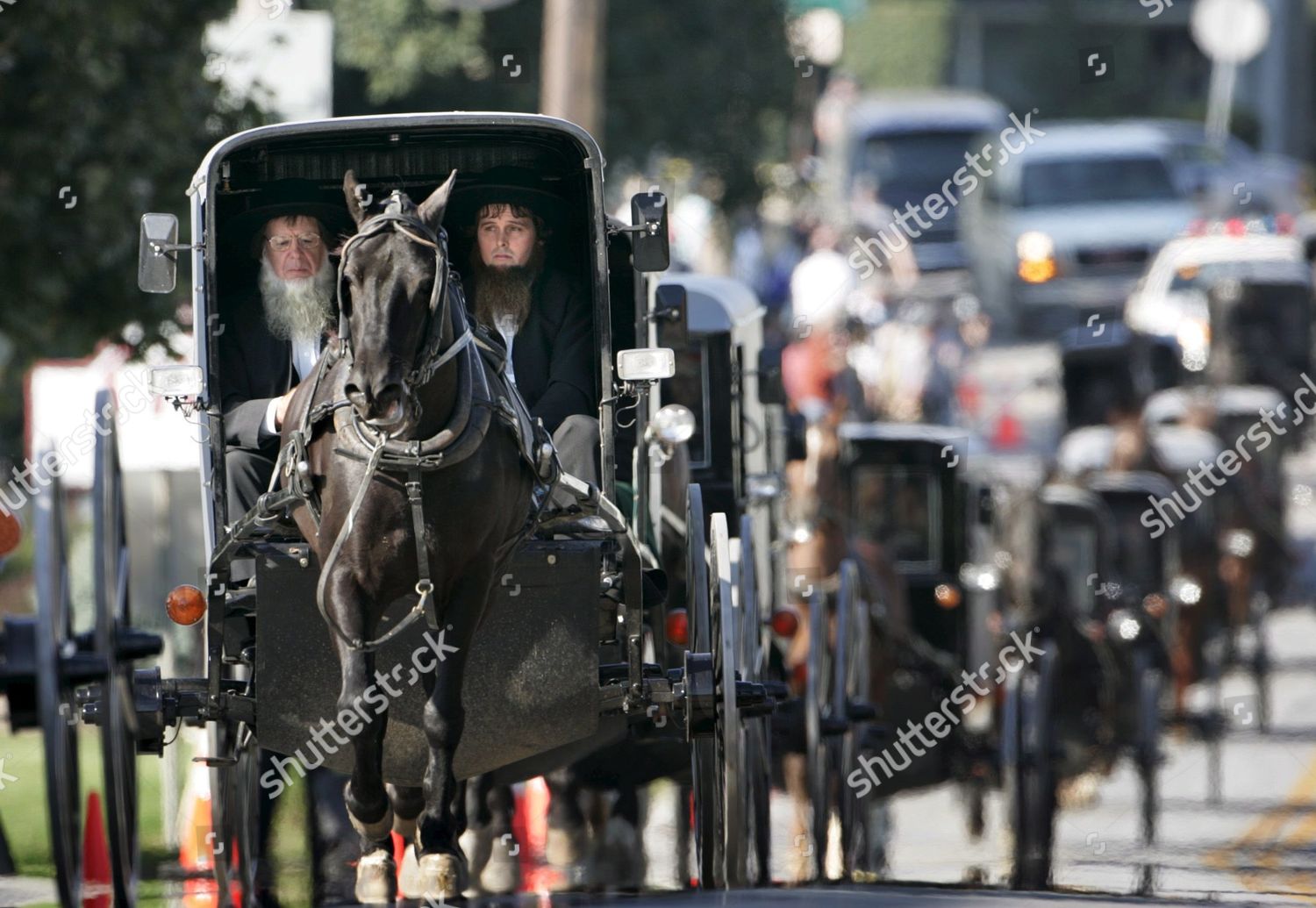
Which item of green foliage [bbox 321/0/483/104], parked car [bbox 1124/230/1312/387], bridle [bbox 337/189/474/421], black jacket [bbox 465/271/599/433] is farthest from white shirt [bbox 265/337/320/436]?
parked car [bbox 1124/230/1312/387]

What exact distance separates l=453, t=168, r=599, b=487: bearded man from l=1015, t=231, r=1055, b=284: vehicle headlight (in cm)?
2408

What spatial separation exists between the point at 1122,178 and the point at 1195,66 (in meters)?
18.7

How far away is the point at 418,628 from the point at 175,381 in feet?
3.62

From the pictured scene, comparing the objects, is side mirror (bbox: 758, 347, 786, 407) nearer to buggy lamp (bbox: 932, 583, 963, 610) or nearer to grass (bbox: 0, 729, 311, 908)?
grass (bbox: 0, 729, 311, 908)

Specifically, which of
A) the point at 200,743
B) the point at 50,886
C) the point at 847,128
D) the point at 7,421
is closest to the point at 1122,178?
the point at 847,128

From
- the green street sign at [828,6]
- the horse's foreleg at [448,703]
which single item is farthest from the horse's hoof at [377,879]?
the green street sign at [828,6]

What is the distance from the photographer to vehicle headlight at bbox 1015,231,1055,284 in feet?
107

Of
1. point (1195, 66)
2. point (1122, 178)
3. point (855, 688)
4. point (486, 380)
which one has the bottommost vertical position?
point (855, 688)

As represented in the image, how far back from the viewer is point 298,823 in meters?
14.0

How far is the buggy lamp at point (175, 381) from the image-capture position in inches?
330

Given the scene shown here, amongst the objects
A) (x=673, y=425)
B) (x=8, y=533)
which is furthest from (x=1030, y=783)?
(x=8, y=533)

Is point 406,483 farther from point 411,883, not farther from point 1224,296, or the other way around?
point 1224,296

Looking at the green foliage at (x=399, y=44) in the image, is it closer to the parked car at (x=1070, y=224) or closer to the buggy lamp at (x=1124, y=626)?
the buggy lamp at (x=1124, y=626)

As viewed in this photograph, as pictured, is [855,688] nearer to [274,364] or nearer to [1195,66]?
[274,364]
